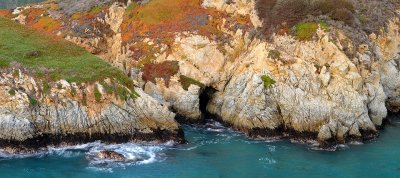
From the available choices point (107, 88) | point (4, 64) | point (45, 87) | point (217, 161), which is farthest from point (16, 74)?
point (217, 161)

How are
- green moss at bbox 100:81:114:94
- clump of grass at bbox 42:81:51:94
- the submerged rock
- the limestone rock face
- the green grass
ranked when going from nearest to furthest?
the submerged rock, the limestone rock face, clump of grass at bbox 42:81:51:94, green moss at bbox 100:81:114:94, the green grass

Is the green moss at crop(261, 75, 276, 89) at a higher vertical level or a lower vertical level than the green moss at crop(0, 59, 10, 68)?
lower

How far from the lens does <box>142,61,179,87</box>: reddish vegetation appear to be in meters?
59.0

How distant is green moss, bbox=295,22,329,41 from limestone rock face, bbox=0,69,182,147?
785 inches

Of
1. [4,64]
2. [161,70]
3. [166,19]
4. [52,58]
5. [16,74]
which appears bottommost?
[16,74]

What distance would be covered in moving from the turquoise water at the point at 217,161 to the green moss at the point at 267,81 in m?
7.58

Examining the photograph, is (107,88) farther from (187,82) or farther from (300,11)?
(300,11)

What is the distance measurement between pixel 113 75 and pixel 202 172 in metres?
17.9

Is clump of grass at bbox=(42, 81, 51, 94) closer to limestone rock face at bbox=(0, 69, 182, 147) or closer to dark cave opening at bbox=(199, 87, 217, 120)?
limestone rock face at bbox=(0, 69, 182, 147)

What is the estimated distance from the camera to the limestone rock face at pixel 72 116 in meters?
44.9

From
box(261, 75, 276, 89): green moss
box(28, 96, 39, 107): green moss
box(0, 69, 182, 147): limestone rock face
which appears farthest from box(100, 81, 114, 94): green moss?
box(261, 75, 276, 89): green moss

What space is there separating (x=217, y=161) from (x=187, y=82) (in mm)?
16539

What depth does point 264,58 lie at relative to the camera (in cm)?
5684

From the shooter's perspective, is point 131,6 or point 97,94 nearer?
point 97,94
